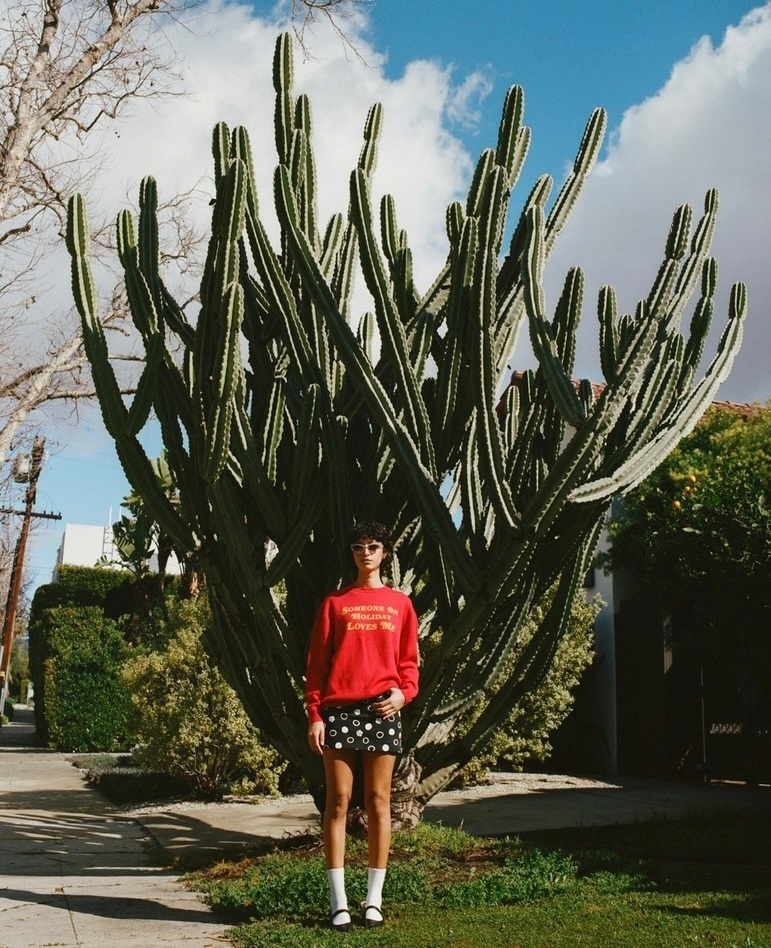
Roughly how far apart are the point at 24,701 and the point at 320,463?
169ft

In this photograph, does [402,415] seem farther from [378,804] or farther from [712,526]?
[712,526]

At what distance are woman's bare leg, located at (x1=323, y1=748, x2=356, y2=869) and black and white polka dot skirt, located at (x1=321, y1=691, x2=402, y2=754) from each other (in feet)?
0.20

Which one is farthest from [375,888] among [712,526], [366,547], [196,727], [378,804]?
[196,727]

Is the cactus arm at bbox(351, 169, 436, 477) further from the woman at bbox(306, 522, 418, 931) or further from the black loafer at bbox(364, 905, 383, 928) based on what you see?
the black loafer at bbox(364, 905, 383, 928)

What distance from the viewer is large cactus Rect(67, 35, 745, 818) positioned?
15.9 feet

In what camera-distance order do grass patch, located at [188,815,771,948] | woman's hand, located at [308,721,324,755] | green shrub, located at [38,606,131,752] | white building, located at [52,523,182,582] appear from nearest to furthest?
grass patch, located at [188,815,771,948] → woman's hand, located at [308,721,324,755] → green shrub, located at [38,606,131,752] → white building, located at [52,523,182,582]

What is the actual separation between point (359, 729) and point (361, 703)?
11cm

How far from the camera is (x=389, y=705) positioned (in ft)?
13.7

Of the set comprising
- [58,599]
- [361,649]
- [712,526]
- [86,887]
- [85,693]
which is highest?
[712,526]

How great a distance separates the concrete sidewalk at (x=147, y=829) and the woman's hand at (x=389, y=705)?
3.60 ft

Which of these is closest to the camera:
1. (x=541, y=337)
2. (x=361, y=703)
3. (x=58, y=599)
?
(x=361, y=703)

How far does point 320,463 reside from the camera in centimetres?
536

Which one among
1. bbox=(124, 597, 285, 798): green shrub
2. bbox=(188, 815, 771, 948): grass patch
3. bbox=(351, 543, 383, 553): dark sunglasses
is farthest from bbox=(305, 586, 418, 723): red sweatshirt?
bbox=(124, 597, 285, 798): green shrub

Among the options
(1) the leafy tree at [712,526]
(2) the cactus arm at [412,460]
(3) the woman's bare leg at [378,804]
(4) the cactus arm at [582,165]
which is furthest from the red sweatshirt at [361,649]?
(1) the leafy tree at [712,526]
